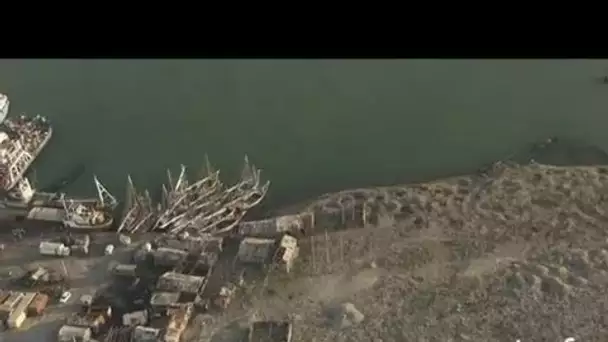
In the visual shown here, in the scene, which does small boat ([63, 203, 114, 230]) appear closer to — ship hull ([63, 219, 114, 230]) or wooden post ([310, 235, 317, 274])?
ship hull ([63, 219, 114, 230])

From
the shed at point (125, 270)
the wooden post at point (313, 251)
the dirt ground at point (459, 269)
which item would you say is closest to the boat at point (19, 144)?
the shed at point (125, 270)

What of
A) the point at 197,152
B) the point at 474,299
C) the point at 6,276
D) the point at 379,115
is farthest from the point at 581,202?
the point at 6,276

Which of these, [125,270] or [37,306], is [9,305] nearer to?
[37,306]

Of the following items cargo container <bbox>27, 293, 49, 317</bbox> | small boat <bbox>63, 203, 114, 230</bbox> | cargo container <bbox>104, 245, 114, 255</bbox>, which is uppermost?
small boat <bbox>63, 203, 114, 230</bbox>

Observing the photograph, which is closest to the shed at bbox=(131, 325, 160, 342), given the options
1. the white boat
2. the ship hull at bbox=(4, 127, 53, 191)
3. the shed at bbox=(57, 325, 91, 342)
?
the shed at bbox=(57, 325, 91, 342)

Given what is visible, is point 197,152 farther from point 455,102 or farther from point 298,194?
point 455,102

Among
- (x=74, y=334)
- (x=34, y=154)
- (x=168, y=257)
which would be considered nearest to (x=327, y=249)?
(x=168, y=257)

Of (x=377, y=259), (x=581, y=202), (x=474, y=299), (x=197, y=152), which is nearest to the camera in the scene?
(x=474, y=299)
